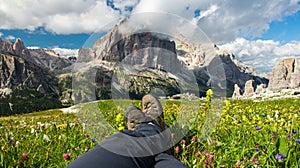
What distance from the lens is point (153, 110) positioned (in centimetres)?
550

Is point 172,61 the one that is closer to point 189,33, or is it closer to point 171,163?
point 189,33

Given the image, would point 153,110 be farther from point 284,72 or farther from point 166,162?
point 284,72

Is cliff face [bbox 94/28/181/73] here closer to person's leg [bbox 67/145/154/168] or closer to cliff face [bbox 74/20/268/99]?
cliff face [bbox 74/20/268/99]

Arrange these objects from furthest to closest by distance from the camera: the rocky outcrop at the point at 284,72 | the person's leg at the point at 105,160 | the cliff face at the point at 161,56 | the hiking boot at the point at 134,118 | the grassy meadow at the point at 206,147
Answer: the rocky outcrop at the point at 284,72 < the cliff face at the point at 161,56 < the hiking boot at the point at 134,118 < the grassy meadow at the point at 206,147 < the person's leg at the point at 105,160

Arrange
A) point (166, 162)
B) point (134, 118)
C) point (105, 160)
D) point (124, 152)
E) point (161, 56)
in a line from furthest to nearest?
point (161, 56) → point (134, 118) → point (166, 162) → point (124, 152) → point (105, 160)

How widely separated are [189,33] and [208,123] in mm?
1713

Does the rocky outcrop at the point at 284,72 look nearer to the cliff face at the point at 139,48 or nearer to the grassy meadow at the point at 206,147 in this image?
the cliff face at the point at 139,48

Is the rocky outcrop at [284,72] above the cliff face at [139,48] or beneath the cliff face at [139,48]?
above

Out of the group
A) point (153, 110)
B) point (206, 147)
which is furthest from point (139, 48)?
point (206, 147)

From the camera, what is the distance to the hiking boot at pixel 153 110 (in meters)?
4.93

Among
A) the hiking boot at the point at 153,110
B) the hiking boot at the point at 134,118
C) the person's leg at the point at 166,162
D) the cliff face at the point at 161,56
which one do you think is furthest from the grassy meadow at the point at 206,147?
the cliff face at the point at 161,56

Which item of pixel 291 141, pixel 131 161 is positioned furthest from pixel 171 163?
pixel 291 141

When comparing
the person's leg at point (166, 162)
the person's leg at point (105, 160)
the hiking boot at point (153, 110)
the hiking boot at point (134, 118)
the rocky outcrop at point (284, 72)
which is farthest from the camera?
the rocky outcrop at point (284, 72)

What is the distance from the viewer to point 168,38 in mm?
4980
